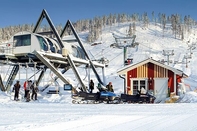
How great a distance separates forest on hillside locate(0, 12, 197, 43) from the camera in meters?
114

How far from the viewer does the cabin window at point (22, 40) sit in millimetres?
21531

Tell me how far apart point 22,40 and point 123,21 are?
135242 mm

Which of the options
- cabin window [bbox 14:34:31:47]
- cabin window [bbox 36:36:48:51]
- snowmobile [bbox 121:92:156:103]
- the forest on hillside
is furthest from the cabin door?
the forest on hillside

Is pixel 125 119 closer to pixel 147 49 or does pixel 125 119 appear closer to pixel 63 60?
pixel 63 60

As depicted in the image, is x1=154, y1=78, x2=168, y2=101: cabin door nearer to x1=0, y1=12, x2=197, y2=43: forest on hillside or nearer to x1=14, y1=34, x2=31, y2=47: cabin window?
x1=14, y1=34, x2=31, y2=47: cabin window

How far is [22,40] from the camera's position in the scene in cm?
2181

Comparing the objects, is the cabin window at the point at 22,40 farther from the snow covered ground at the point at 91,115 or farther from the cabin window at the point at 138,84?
the cabin window at the point at 138,84

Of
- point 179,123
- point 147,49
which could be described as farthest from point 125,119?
point 147,49

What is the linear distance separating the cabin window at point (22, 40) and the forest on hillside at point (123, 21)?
86552mm

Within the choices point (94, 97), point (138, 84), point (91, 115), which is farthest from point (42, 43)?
point (91, 115)


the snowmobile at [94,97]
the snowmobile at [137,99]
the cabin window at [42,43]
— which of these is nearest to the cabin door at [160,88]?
the snowmobile at [137,99]

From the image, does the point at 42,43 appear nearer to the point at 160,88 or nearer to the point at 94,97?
the point at 94,97

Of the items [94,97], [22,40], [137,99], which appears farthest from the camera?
[22,40]

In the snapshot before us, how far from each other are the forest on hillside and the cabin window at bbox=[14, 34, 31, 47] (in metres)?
86.6
